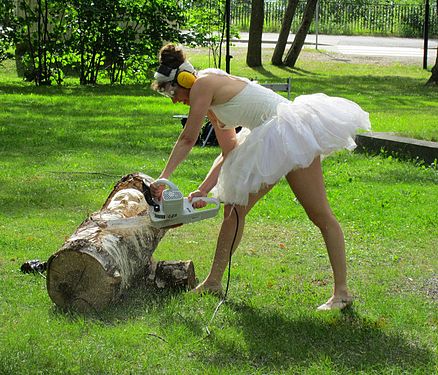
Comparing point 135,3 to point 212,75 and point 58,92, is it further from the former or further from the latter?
point 212,75

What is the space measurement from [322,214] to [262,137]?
64 cm

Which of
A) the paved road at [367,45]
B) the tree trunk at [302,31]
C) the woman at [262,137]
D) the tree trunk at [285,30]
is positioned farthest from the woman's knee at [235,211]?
the paved road at [367,45]

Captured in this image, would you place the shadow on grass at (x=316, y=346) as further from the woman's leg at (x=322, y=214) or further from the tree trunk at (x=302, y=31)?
the tree trunk at (x=302, y=31)

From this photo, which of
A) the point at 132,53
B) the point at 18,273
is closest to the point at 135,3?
the point at 132,53

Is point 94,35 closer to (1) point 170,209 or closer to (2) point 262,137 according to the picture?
(2) point 262,137

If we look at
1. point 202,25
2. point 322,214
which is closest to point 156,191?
point 322,214

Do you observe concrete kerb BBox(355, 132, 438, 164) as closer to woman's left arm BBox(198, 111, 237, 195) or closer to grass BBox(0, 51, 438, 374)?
grass BBox(0, 51, 438, 374)

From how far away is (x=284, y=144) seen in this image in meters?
6.29

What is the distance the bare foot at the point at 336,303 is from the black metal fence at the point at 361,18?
35212mm

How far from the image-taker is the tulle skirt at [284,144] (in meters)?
6.28

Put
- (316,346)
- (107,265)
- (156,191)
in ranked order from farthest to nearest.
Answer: (107,265) < (156,191) < (316,346)

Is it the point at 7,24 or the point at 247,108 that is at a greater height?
the point at 247,108

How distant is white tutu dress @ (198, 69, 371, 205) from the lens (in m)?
6.29

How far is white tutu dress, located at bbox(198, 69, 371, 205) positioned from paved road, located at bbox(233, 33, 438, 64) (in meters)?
23.5
